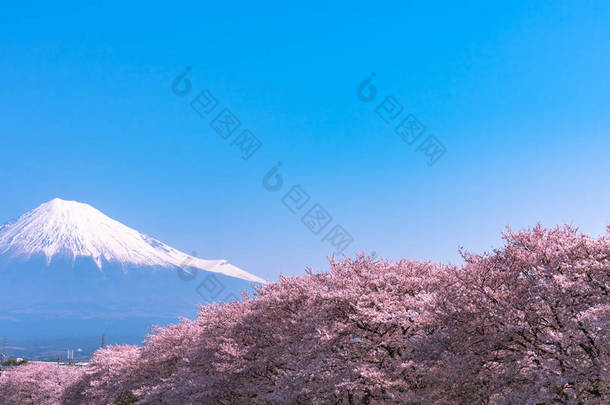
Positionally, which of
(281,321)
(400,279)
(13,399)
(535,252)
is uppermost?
(13,399)

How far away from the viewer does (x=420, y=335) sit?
1891 cm

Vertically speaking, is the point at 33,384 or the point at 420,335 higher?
the point at 33,384

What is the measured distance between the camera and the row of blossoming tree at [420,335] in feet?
46.8

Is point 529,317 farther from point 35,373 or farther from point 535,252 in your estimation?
point 35,373

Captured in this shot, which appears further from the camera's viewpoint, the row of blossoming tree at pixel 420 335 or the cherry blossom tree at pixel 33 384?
the cherry blossom tree at pixel 33 384

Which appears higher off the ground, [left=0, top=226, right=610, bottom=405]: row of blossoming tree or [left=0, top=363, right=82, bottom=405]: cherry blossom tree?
[left=0, top=363, right=82, bottom=405]: cherry blossom tree

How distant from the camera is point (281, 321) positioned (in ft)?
86.8

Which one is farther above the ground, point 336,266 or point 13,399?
point 13,399

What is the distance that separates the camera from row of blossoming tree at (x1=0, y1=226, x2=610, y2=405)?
1425 cm

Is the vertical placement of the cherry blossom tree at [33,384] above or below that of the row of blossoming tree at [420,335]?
above

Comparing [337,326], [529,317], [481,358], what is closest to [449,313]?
[481,358]

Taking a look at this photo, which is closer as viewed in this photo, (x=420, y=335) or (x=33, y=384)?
(x=420, y=335)

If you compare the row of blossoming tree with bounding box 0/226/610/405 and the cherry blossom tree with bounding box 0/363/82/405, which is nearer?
the row of blossoming tree with bounding box 0/226/610/405

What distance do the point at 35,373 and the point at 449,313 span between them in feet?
177
